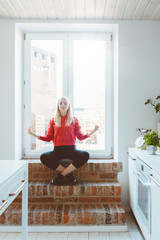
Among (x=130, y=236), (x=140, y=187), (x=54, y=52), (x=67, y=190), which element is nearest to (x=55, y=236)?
(x=67, y=190)

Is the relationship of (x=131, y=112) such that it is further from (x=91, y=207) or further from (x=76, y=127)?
(x=91, y=207)

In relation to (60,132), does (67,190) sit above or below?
below

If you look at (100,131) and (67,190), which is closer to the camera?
(67,190)

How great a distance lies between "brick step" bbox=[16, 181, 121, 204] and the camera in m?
2.45

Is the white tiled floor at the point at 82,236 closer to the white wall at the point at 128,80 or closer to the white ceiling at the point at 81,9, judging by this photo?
the white wall at the point at 128,80

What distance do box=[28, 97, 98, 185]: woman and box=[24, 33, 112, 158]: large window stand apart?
334mm

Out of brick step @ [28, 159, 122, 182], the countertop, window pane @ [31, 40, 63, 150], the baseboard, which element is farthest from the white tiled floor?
window pane @ [31, 40, 63, 150]

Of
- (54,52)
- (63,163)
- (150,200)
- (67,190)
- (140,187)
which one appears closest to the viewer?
(150,200)

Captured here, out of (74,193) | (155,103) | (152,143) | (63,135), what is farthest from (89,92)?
(74,193)

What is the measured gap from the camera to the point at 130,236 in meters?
2.16

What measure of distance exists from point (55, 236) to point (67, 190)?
481 mm

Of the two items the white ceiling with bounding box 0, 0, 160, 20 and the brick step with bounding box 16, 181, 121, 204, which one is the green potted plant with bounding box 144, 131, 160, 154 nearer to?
the brick step with bounding box 16, 181, 121, 204

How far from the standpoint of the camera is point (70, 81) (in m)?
3.07

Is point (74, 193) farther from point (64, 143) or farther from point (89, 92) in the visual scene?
point (89, 92)
